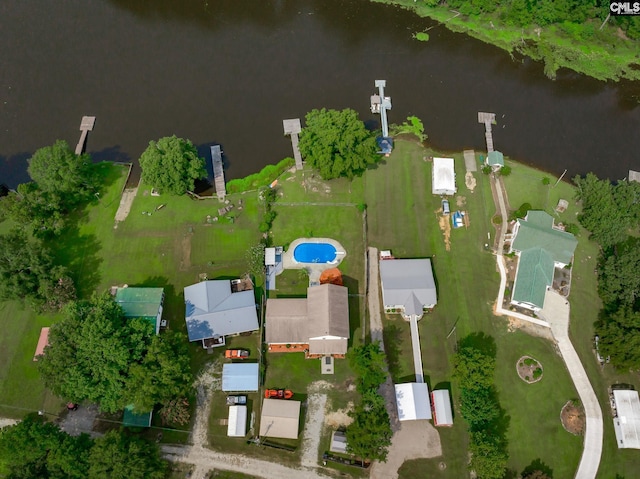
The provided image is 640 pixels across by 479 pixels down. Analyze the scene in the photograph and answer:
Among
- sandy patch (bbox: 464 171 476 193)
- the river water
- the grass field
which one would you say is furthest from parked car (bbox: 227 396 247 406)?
sandy patch (bbox: 464 171 476 193)

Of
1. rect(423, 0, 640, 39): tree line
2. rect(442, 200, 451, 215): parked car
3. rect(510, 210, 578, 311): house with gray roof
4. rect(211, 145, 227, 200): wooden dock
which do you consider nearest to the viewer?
rect(510, 210, 578, 311): house with gray roof

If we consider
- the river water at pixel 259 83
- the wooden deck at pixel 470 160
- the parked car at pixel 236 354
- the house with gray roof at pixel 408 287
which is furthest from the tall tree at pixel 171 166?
the wooden deck at pixel 470 160

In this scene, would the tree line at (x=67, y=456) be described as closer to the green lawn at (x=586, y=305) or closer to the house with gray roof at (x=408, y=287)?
the house with gray roof at (x=408, y=287)

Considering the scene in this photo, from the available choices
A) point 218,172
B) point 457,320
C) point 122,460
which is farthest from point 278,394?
point 218,172

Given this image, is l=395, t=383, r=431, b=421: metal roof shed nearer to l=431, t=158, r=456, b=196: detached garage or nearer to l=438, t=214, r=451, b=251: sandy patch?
l=438, t=214, r=451, b=251: sandy patch

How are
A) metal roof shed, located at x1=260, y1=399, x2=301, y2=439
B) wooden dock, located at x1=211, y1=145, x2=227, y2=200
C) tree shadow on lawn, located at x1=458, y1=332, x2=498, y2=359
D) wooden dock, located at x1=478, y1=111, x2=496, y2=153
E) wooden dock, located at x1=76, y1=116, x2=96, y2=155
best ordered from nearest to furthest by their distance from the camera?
metal roof shed, located at x1=260, y1=399, x2=301, y2=439
tree shadow on lawn, located at x1=458, y1=332, x2=498, y2=359
wooden dock, located at x1=211, y1=145, x2=227, y2=200
wooden dock, located at x1=76, y1=116, x2=96, y2=155
wooden dock, located at x1=478, y1=111, x2=496, y2=153

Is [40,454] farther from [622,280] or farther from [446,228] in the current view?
[622,280]

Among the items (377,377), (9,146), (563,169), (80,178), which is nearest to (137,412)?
(377,377)

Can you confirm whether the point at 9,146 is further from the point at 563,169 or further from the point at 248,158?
the point at 563,169
